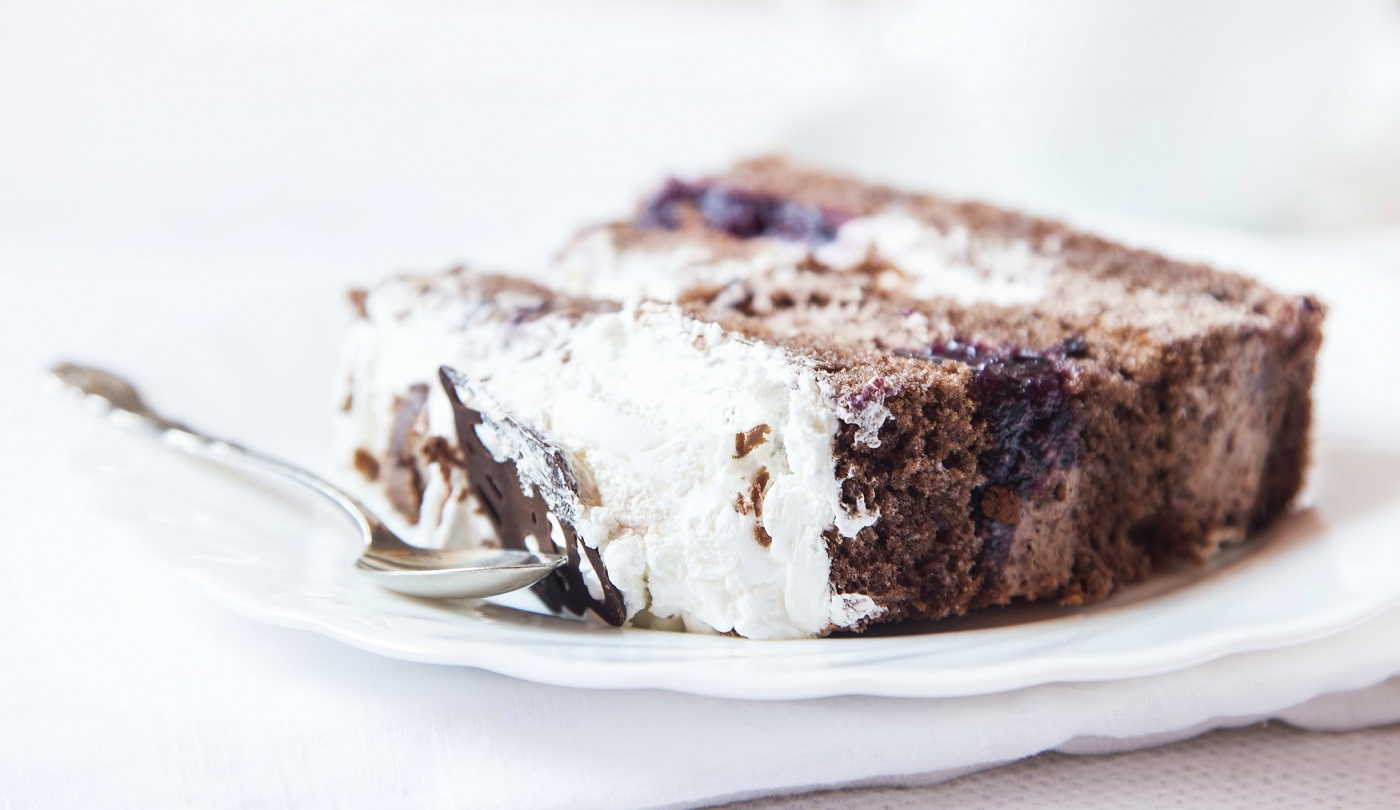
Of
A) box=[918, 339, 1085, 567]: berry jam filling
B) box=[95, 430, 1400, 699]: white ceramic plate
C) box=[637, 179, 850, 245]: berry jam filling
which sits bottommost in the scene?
box=[95, 430, 1400, 699]: white ceramic plate

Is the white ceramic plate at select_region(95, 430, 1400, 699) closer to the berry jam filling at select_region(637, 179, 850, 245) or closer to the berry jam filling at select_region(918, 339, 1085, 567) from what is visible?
the berry jam filling at select_region(918, 339, 1085, 567)

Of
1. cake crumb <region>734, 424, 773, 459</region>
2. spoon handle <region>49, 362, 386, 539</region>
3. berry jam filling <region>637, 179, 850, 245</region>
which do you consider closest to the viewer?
cake crumb <region>734, 424, 773, 459</region>

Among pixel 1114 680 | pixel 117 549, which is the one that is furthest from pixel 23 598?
pixel 1114 680

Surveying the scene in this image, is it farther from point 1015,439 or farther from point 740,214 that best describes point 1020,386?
Result: point 740,214

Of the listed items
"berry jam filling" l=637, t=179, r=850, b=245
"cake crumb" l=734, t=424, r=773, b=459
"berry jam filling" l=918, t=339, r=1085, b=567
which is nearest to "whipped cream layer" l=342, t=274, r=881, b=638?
"cake crumb" l=734, t=424, r=773, b=459

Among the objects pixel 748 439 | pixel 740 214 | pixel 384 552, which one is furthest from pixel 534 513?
pixel 740 214

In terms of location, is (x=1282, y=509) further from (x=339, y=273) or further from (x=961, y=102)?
(x=961, y=102)

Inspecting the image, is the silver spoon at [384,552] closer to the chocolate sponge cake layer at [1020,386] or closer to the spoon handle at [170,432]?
the spoon handle at [170,432]
